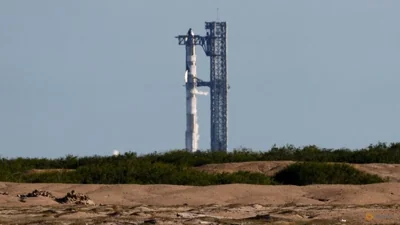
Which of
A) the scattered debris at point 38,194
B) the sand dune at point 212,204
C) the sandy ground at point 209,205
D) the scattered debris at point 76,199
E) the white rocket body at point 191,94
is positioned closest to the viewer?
the sandy ground at point 209,205

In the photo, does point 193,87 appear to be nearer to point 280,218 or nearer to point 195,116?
point 195,116

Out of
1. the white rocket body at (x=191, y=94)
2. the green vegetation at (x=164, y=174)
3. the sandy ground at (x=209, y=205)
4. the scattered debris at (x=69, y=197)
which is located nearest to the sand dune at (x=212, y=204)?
the sandy ground at (x=209, y=205)

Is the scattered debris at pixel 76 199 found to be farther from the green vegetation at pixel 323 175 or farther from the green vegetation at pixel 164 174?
the green vegetation at pixel 323 175

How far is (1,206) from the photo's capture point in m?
17.8

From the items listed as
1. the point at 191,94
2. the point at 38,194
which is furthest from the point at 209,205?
the point at 191,94

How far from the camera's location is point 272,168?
1062 inches

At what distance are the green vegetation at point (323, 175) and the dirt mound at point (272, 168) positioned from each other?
1.85 ft

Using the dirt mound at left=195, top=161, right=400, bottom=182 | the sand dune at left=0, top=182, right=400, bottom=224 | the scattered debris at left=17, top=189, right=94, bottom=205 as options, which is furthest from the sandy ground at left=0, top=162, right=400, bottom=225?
the dirt mound at left=195, top=161, right=400, bottom=182

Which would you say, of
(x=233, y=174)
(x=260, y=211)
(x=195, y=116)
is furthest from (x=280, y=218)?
(x=195, y=116)

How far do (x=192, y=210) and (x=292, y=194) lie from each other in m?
2.70

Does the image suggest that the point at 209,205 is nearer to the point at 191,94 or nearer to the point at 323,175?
the point at 323,175

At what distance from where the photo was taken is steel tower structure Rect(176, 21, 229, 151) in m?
113

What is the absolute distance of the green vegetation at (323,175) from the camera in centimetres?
2411

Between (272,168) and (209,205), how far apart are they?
888cm
